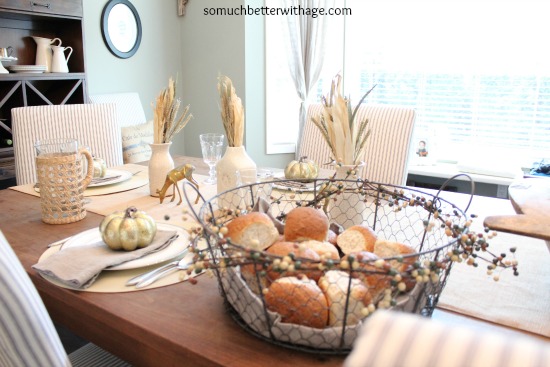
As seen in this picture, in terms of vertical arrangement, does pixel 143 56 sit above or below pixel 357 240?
above

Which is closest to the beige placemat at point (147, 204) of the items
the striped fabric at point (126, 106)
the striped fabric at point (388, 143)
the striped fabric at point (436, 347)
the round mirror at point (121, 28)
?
the striped fabric at point (388, 143)

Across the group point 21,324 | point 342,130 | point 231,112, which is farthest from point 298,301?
point 231,112

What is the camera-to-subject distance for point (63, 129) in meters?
2.17

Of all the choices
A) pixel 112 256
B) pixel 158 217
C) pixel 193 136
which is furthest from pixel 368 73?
pixel 112 256

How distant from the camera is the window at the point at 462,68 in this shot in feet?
10.7

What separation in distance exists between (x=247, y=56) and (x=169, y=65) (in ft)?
2.44

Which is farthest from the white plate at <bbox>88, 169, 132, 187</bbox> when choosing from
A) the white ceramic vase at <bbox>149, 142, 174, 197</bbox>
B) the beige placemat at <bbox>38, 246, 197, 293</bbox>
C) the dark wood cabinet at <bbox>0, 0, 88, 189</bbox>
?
the dark wood cabinet at <bbox>0, 0, 88, 189</bbox>

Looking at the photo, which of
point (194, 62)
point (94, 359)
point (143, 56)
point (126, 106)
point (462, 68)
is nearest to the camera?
point (94, 359)

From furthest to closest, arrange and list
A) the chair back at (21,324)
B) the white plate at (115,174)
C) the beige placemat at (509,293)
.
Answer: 1. the white plate at (115,174)
2. the beige placemat at (509,293)
3. the chair back at (21,324)

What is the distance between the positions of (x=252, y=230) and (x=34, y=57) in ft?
9.87

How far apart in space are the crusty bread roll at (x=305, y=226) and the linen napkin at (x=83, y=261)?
365 mm

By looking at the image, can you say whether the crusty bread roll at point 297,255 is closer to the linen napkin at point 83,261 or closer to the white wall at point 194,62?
the linen napkin at point 83,261

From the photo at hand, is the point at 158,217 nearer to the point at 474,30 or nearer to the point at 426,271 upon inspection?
the point at 426,271

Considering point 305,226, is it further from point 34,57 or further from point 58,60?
point 34,57
